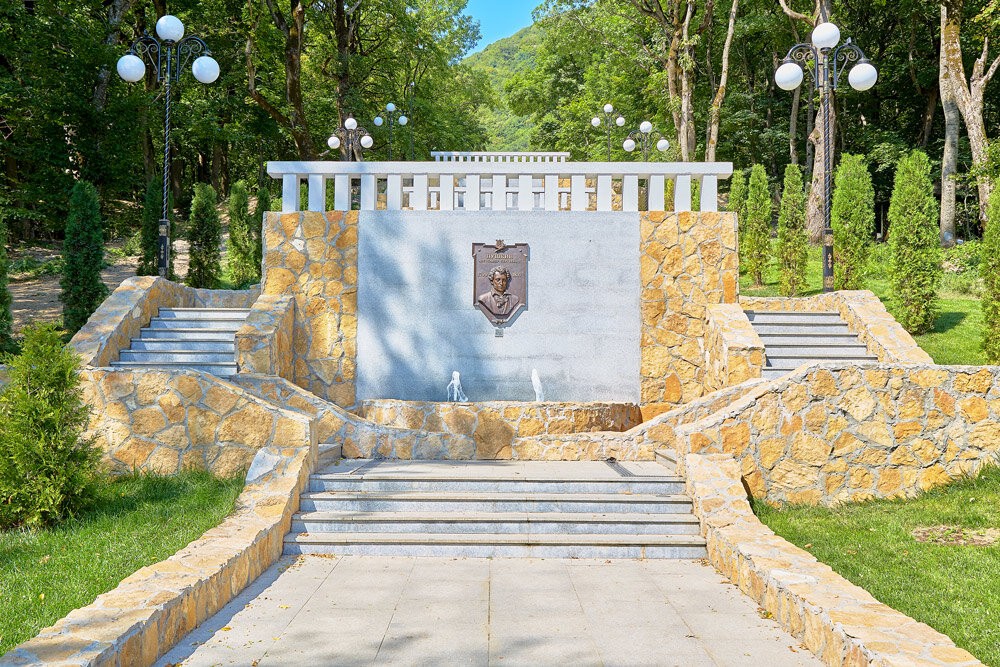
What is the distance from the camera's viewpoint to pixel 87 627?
3.71 m

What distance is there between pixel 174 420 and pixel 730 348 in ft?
23.5

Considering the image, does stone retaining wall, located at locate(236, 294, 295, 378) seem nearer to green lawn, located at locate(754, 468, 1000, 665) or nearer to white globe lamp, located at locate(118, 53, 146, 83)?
white globe lamp, located at locate(118, 53, 146, 83)

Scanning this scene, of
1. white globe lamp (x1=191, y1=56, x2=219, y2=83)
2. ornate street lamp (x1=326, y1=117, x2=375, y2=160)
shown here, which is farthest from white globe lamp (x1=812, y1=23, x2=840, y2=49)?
ornate street lamp (x1=326, y1=117, x2=375, y2=160)

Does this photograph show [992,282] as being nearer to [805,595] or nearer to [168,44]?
[805,595]

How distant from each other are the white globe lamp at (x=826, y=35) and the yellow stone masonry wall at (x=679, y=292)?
2774mm

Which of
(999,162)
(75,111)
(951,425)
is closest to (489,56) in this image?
(75,111)

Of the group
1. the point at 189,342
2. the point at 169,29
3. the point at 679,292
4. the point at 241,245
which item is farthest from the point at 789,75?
the point at 241,245

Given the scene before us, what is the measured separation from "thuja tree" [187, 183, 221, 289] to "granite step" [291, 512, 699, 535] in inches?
530

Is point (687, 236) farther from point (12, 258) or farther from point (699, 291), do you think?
point (12, 258)

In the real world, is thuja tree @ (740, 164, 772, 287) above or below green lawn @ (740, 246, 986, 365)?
above

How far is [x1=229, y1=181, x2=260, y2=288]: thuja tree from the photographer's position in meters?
20.1

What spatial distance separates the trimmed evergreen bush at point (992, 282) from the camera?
10719 mm

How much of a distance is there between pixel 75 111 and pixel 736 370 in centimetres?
2141

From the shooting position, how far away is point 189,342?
1083 cm
